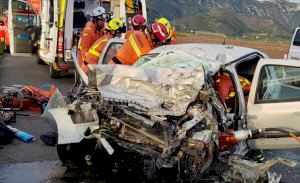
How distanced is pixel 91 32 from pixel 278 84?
231 inches

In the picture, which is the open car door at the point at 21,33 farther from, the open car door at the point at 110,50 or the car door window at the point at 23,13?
the open car door at the point at 110,50

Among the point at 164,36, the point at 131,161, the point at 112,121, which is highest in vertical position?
the point at 164,36

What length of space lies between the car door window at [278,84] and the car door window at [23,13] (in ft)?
37.1

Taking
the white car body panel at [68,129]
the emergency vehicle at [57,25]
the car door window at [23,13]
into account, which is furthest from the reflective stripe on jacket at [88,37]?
the car door window at [23,13]

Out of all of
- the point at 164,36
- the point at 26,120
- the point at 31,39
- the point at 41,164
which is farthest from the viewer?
the point at 31,39

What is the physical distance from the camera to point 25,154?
22.6 feet

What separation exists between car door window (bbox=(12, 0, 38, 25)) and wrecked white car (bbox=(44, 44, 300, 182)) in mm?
10540

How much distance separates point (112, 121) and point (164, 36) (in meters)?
2.98

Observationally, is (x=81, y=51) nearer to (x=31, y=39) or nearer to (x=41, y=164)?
(x=41, y=164)

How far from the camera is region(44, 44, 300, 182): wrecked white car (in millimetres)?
5164

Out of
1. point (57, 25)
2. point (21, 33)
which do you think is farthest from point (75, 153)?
point (21, 33)

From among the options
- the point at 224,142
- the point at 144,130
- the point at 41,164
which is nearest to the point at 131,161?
the point at 144,130

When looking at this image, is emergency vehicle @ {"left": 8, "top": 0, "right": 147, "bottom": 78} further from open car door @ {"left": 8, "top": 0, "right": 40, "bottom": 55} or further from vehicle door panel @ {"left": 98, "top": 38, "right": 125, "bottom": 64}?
vehicle door panel @ {"left": 98, "top": 38, "right": 125, "bottom": 64}

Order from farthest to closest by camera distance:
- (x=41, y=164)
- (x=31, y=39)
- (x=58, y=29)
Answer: (x=31, y=39), (x=58, y=29), (x=41, y=164)
